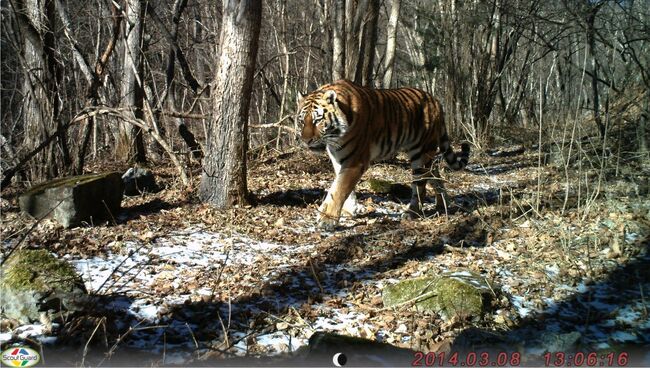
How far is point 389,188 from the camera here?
8578 mm

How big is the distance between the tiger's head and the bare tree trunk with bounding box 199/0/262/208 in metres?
0.78

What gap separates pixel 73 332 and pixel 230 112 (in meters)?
3.60

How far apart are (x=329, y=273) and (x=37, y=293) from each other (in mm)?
2459

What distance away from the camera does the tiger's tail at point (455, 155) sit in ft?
25.8

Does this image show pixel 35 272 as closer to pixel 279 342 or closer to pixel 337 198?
pixel 279 342

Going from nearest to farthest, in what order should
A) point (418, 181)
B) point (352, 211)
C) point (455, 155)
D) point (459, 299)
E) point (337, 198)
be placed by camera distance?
1. point (459, 299)
2. point (337, 198)
3. point (352, 211)
4. point (418, 181)
5. point (455, 155)

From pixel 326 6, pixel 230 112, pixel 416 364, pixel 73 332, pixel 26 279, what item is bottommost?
pixel 416 364

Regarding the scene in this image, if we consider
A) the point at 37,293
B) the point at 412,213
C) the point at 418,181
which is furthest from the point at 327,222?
the point at 37,293

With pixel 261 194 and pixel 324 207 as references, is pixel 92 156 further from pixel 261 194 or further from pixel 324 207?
pixel 324 207

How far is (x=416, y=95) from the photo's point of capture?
8.15 meters

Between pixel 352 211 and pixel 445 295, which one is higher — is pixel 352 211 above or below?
above

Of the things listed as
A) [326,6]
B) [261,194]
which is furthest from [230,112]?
[326,6]

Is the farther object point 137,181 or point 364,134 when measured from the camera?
point 137,181

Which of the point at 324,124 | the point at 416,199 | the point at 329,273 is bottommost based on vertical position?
the point at 329,273
